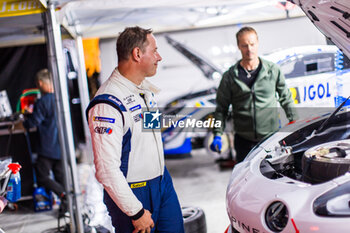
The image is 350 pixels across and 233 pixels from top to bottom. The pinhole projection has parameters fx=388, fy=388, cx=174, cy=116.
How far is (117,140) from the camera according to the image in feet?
A: 6.13

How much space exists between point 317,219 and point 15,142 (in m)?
4.25

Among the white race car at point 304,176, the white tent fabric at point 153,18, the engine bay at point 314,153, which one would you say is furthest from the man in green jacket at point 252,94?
the white tent fabric at point 153,18

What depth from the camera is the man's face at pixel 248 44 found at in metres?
3.08

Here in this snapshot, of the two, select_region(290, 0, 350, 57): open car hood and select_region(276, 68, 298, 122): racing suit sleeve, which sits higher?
select_region(290, 0, 350, 57): open car hood

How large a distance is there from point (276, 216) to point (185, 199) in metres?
2.89

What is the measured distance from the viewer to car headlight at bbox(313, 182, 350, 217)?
5.09 ft

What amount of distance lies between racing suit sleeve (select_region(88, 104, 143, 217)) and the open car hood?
3.83 ft

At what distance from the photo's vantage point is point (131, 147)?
1.99 m

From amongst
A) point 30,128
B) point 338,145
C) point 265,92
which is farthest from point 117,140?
point 30,128

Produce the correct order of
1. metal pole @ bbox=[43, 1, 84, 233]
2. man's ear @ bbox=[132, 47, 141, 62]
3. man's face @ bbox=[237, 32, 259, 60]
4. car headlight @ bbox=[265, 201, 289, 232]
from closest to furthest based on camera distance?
car headlight @ bbox=[265, 201, 289, 232]
man's ear @ bbox=[132, 47, 141, 62]
man's face @ bbox=[237, 32, 259, 60]
metal pole @ bbox=[43, 1, 84, 233]

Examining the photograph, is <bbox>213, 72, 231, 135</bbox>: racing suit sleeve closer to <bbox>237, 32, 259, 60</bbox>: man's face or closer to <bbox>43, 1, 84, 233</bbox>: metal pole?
<bbox>237, 32, 259, 60</bbox>: man's face

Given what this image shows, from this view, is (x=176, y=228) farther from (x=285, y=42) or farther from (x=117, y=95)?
(x=285, y=42)

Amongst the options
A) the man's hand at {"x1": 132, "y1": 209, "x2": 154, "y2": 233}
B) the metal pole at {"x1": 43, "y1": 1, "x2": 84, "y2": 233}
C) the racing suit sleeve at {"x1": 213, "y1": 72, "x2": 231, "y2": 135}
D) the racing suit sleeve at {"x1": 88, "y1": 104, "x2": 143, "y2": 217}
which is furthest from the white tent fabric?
the man's hand at {"x1": 132, "y1": 209, "x2": 154, "y2": 233}

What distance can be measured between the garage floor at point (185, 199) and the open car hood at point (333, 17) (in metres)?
2.02
